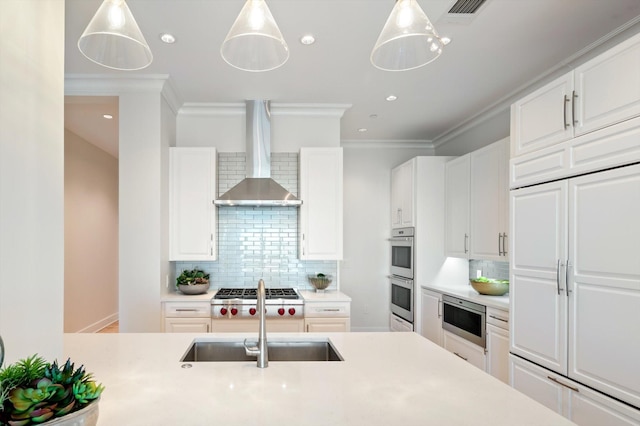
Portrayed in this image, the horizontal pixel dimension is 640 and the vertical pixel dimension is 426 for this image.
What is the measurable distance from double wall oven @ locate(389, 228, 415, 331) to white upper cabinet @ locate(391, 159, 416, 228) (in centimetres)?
13

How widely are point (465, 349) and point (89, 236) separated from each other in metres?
5.44

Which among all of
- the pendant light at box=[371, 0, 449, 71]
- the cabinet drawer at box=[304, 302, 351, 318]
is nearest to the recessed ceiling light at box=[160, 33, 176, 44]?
the pendant light at box=[371, 0, 449, 71]

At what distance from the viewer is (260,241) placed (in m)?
4.23

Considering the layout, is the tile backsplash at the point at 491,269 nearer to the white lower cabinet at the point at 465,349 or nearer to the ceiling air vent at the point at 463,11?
the white lower cabinet at the point at 465,349

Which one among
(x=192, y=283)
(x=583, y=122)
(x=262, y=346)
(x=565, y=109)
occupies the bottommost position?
(x=192, y=283)

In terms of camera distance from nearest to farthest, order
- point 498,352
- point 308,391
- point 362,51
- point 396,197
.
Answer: point 308,391 < point 362,51 < point 498,352 < point 396,197

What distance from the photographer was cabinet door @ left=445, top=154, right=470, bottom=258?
413 cm

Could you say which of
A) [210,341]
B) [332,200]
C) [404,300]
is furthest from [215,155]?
[404,300]

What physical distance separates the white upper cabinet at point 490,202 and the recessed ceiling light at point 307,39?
6.32 ft

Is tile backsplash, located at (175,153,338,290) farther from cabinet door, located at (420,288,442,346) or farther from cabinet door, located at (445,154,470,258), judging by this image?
cabinet door, located at (445,154,470,258)

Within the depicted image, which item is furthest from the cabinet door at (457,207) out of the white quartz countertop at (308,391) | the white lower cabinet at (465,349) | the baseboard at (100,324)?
the baseboard at (100,324)

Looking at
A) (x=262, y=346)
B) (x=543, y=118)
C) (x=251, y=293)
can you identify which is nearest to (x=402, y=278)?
(x=251, y=293)

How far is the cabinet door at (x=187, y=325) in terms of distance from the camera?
3443mm

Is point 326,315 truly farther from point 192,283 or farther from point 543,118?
point 543,118
